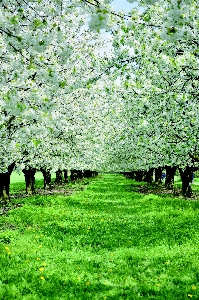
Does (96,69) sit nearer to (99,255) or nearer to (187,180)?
(99,255)

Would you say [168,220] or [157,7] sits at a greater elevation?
[157,7]

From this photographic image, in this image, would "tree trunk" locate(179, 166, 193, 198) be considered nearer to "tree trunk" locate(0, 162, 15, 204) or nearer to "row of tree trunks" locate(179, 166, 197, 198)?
"row of tree trunks" locate(179, 166, 197, 198)

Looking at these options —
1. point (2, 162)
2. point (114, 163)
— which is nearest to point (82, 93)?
point (2, 162)

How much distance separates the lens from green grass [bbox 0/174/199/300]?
855 cm

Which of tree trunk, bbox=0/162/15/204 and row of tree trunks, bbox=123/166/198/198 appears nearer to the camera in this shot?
tree trunk, bbox=0/162/15/204

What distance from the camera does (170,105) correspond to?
49.0 feet

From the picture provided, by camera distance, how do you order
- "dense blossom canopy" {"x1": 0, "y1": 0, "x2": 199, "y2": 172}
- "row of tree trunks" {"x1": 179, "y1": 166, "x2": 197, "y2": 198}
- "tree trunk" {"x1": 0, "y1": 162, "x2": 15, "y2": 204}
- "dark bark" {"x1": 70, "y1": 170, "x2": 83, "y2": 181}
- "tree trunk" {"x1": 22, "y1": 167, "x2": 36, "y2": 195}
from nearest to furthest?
1. "dense blossom canopy" {"x1": 0, "y1": 0, "x2": 199, "y2": 172}
2. "tree trunk" {"x1": 0, "y1": 162, "x2": 15, "y2": 204}
3. "row of tree trunks" {"x1": 179, "y1": 166, "x2": 197, "y2": 198}
4. "tree trunk" {"x1": 22, "y1": 167, "x2": 36, "y2": 195}
5. "dark bark" {"x1": 70, "y1": 170, "x2": 83, "y2": 181}

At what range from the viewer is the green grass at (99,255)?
8555 millimetres

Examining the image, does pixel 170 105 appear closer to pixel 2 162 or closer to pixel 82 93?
pixel 2 162

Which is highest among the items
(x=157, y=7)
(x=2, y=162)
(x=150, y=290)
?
(x=157, y=7)

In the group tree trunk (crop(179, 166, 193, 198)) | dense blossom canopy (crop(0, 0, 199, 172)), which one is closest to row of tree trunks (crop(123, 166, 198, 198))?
tree trunk (crop(179, 166, 193, 198))

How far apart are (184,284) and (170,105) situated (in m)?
7.84

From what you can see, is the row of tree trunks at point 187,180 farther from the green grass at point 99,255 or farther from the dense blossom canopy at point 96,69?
the green grass at point 99,255

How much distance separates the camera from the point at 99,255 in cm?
1144
